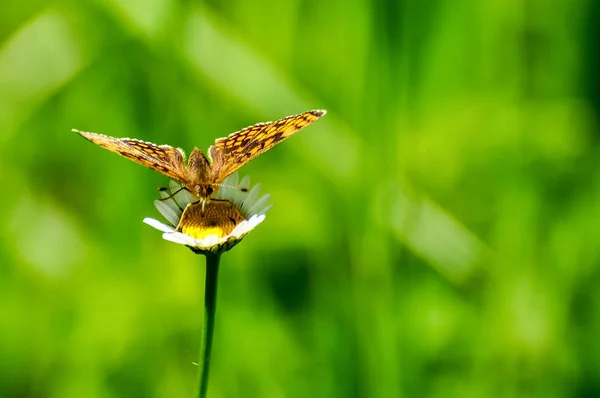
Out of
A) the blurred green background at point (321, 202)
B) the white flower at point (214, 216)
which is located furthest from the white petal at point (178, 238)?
the blurred green background at point (321, 202)

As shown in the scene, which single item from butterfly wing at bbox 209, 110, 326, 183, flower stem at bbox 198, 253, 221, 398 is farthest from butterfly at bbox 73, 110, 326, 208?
flower stem at bbox 198, 253, 221, 398

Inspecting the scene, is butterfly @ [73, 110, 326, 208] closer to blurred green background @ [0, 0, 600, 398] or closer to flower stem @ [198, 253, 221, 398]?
flower stem @ [198, 253, 221, 398]

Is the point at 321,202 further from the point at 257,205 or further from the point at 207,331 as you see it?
the point at 207,331

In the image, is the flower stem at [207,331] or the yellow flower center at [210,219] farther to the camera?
the yellow flower center at [210,219]

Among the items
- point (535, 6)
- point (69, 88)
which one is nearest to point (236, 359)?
point (69, 88)

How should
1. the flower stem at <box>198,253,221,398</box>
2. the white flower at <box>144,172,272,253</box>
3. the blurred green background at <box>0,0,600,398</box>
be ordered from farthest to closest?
1. the blurred green background at <box>0,0,600,398</box>
2. the white flower at <box>144,172,272,253</box>
3. the flower stem at <box>198,253,221,398</box>

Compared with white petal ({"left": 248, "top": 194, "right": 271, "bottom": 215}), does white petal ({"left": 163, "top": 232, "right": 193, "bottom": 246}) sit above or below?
below

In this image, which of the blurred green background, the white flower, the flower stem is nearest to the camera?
the flower stem

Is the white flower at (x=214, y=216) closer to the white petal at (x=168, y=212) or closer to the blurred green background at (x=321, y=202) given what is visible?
the white petal at (x=168, y=212)
